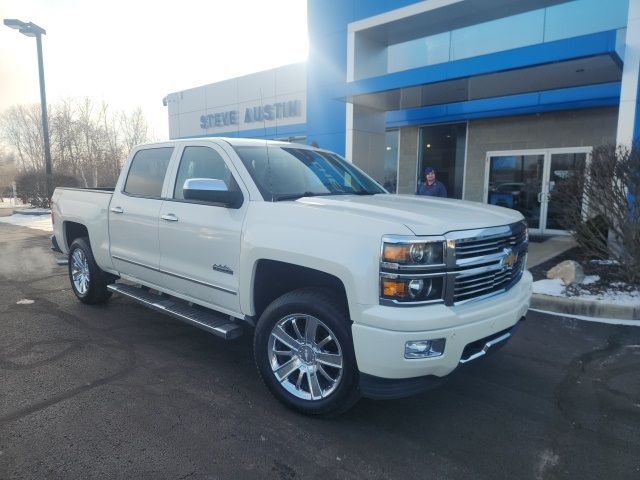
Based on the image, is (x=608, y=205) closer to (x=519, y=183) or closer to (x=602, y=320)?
(x=602, y=320)

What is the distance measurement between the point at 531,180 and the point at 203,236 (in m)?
11.0

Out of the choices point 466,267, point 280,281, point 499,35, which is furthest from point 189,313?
point 499,35

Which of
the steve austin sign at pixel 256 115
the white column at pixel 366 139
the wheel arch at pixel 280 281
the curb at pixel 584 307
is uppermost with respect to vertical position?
the steve austin sign at pixel 256 115

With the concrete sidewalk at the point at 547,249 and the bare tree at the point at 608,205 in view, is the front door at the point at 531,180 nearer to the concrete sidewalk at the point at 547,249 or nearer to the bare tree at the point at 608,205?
→ the concrete sidewalk at the point at 547,249

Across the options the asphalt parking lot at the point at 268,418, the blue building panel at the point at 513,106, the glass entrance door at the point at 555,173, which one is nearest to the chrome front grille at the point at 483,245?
the asphalt parking lot at the point at 268,418

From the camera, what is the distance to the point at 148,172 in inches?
191

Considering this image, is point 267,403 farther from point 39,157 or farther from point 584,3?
point 39,157

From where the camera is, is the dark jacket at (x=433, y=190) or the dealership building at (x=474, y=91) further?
the dealership building at (x=474, y=91)

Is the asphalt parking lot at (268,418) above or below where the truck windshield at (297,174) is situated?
below

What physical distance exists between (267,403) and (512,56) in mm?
7930

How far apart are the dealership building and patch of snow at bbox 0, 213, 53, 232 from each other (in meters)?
9.54

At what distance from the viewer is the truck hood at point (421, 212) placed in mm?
2817

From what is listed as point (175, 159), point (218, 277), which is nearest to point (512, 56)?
point (175, 159)

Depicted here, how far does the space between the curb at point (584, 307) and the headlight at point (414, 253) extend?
3937 mm
